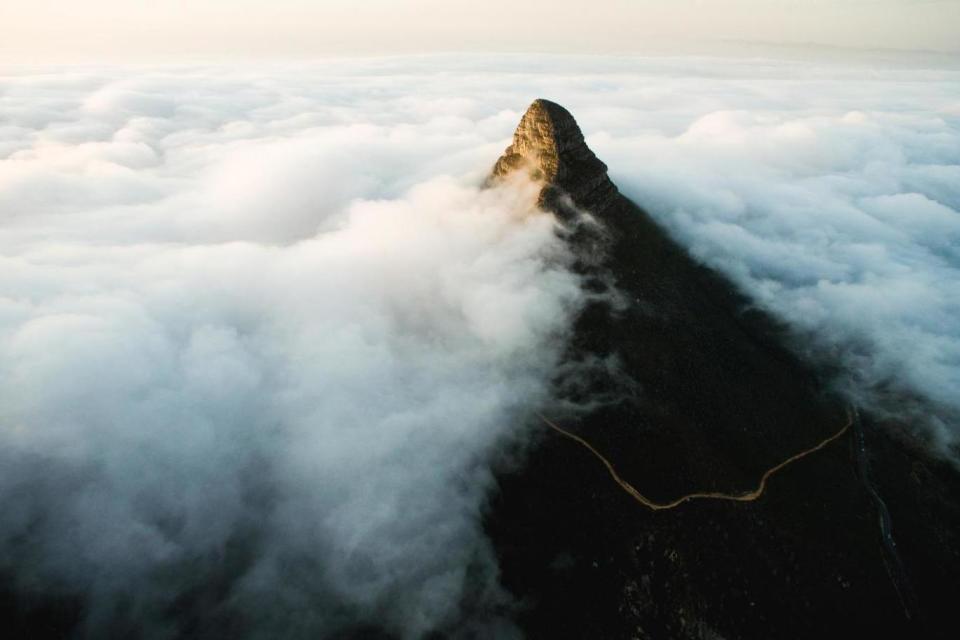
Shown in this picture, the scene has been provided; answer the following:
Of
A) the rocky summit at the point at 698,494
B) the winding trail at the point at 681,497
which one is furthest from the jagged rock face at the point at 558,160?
the winding trail at the point at 681,497

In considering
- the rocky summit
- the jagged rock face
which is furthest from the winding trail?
Answer: the jagged rock face

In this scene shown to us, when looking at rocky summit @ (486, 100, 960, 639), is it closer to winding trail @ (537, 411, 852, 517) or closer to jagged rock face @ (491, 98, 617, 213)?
winding trail @ (537, 411, 852, 517)

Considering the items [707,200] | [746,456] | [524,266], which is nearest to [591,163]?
[524,266]

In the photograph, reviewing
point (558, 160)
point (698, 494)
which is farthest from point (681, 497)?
point (558, 160)

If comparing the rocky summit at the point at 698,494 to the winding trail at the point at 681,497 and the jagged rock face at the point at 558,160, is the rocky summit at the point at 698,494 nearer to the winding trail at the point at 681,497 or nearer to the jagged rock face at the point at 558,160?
the winding trail at the point at 681,497

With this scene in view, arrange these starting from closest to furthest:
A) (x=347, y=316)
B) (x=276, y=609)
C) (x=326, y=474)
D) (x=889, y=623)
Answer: (x=889, y=623), (x=276, y=609), (x=326, y=474), (x=347, y=316)

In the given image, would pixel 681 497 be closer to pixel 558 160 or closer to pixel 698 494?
pixel 698 494

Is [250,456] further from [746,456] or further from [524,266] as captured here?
[746,456]
